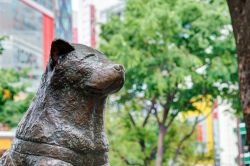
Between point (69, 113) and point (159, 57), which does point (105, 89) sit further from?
point (159, 57)

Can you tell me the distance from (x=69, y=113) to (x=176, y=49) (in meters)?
11.4

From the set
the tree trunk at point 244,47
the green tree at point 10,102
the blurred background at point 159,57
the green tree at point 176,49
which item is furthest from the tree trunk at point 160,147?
the tree trunk at point 244,47

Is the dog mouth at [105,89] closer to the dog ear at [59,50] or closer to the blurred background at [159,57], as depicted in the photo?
the dog ear at [59,50]

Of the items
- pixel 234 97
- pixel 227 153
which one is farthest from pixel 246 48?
pixel 227 153

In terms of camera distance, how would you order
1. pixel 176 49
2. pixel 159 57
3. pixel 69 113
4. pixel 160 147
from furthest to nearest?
pixel 160 147
pixel 159 57
pixel 176 49
pixel 69 113

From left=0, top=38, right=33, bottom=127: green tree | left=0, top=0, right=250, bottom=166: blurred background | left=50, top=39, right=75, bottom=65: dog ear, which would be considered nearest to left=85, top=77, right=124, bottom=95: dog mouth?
left=50, top=39, right=75, bottom=65: dog ear

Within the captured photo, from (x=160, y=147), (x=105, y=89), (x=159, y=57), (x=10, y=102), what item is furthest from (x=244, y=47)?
(x=160, y=147)

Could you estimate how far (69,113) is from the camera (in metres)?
3.20

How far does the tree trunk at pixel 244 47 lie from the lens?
23.0 ft

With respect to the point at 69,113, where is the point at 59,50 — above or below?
above

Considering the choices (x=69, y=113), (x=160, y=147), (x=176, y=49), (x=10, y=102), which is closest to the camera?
(x=69, y=113)

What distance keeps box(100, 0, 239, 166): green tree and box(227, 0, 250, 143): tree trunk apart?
677cm

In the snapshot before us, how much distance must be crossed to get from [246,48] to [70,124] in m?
4.30

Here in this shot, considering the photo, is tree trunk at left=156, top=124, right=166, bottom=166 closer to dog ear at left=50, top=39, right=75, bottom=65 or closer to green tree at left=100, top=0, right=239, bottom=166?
green tree at left=100, top=0, right=239, bottom=166
